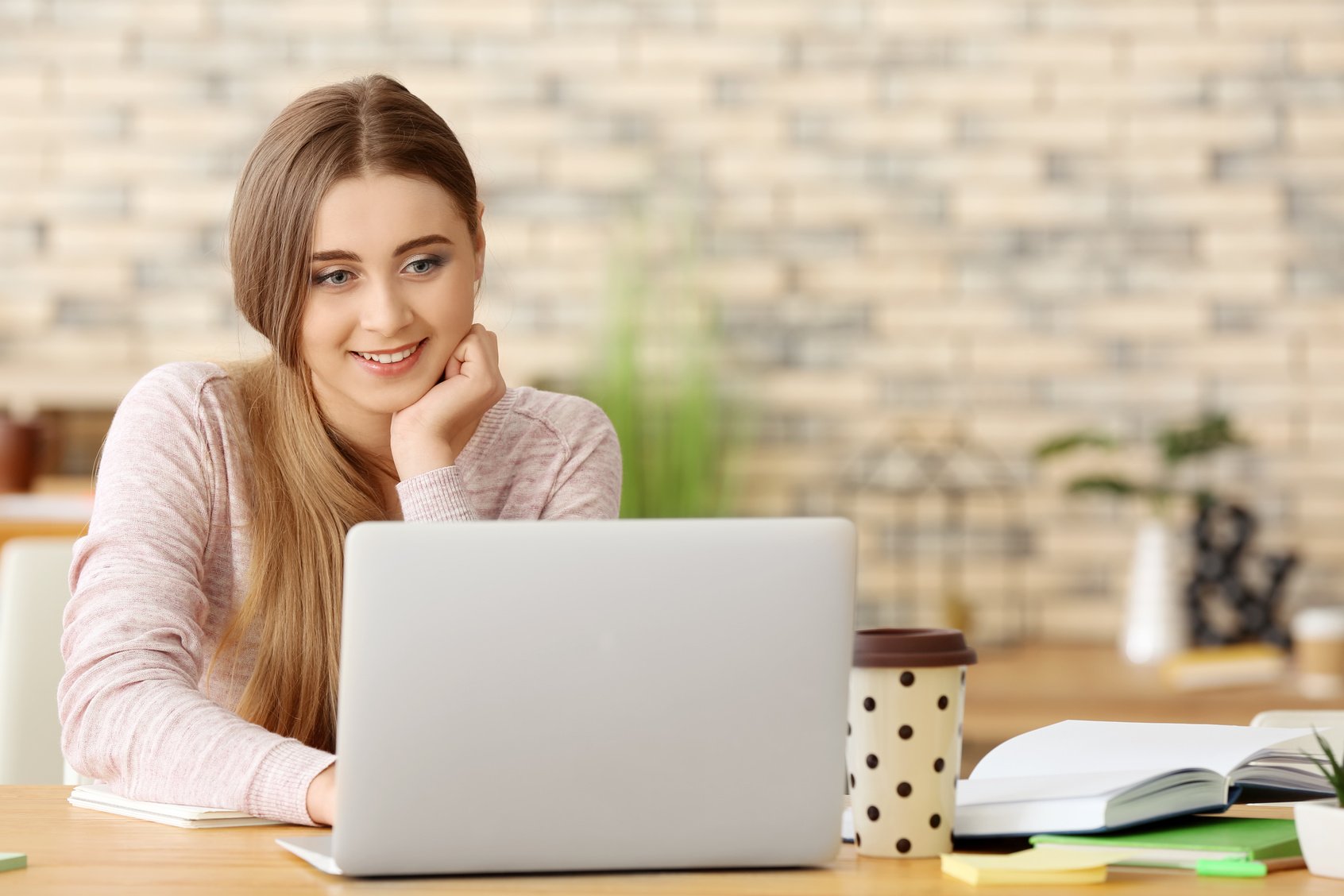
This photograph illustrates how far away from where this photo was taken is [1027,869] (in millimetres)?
908

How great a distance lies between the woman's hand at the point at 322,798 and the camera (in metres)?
1.04

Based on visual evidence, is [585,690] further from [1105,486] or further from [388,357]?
[1105,486]

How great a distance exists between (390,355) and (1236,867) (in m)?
0.95

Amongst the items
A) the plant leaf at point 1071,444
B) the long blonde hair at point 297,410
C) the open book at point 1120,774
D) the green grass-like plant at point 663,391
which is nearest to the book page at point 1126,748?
the open book at point 1120,774

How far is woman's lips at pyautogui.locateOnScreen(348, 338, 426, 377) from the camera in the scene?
1.53 metres

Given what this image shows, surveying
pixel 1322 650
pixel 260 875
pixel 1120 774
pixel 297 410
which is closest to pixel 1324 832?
pixel 1120 774

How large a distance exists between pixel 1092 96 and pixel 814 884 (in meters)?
2.82

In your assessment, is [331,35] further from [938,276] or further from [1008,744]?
[1008,744]

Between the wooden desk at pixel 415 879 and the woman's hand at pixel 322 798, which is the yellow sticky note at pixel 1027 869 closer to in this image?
the wooden desk at pixel 415 879

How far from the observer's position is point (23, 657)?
5.71 feet

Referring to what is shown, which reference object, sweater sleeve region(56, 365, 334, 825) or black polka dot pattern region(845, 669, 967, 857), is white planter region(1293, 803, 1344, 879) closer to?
black polka dot pattern region(845, 669, 967, 857)

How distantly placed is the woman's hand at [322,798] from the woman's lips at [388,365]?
0.56m

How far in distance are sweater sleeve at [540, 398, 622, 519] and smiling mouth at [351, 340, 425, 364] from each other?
0.21m

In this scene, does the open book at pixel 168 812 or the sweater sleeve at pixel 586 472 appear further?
the sweater sleeve at pixel 586 472
